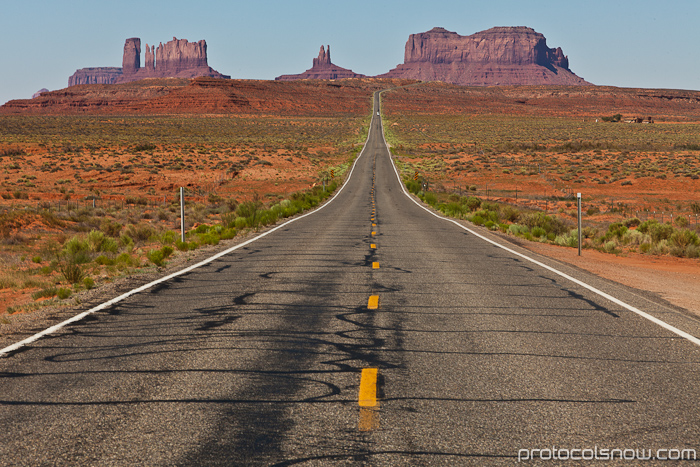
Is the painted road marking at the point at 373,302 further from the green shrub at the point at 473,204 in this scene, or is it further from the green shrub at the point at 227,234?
the green shrub at the point at 473,204

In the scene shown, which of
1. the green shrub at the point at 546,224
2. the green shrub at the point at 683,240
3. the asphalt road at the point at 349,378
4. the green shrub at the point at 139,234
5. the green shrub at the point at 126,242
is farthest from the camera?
the green shrub at the point at 546,224

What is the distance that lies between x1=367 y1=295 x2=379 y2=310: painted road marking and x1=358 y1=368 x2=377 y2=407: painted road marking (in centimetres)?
257

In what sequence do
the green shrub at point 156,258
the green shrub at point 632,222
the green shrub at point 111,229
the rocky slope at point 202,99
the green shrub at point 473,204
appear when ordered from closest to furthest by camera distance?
1. the green shrub at point 156,258
2. the green shrub at point 111,229
3. the green shrub at point 632,222
4. the green shrub at point 473,204
5. the rocky slope at point 202,99

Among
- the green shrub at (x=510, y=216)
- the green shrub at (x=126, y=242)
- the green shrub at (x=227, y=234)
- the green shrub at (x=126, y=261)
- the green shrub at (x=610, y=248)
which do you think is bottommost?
the green shrub at (x=126, y=242)

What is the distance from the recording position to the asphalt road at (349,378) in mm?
3871

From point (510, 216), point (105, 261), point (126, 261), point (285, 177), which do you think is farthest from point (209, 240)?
point (285, 177)

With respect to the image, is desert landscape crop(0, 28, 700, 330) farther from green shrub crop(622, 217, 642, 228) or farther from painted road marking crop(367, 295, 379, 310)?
painted road marking crop(367, 295, 379, 310)

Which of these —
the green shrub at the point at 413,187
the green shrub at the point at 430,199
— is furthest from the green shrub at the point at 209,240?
the green shrub at the point at 413,187

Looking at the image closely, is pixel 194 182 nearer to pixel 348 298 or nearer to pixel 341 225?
pixel 341 225

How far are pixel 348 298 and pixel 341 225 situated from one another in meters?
12.5

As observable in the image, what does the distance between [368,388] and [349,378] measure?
0.95ft

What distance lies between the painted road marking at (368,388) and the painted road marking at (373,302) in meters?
2.57

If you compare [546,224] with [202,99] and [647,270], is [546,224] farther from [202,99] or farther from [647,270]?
[202,99]

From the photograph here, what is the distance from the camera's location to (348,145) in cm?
8956
